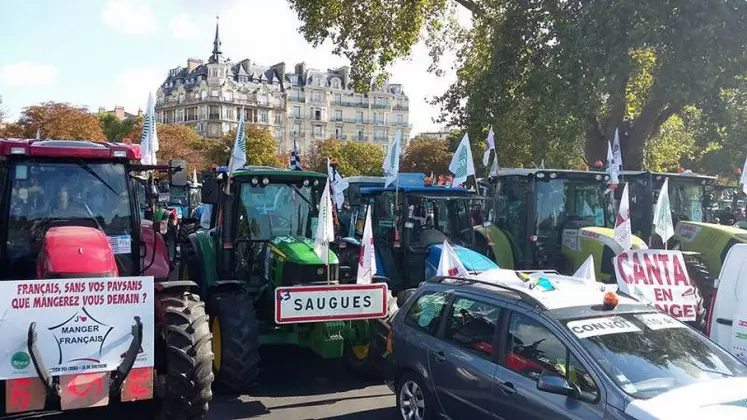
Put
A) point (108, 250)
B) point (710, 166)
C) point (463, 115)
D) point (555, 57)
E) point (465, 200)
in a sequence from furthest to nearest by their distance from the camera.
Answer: point (710, 166) → point (463, 115) → point (555, 57) → point (465, 200) → point (108, 250)

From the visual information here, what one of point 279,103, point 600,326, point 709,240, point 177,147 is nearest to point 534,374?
point 600,326

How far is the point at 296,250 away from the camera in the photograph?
23.0ft

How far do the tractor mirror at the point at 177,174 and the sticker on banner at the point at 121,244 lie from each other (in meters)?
0.71

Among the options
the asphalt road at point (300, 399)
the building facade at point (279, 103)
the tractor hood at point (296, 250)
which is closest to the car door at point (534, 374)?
the asphalt road at point (300, 399)

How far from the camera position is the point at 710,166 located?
3541cm

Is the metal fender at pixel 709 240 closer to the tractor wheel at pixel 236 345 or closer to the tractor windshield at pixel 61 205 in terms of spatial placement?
the tractor wheel at pixel 236 345

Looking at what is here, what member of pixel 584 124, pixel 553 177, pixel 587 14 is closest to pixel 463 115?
pixel 584 124

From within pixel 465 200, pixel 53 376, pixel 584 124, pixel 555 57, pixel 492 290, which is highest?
pixel 555 57

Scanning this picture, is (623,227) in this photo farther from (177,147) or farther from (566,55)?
(177,147)

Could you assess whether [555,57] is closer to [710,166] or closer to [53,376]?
[53,376]

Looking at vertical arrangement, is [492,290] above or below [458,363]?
above

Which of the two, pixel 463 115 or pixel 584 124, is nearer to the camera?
pixel 584 124

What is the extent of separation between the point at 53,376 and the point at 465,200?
6582 millimetres

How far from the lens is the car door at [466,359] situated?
4.76 meters
